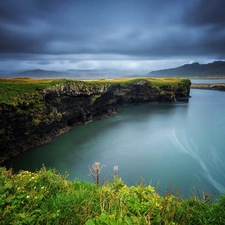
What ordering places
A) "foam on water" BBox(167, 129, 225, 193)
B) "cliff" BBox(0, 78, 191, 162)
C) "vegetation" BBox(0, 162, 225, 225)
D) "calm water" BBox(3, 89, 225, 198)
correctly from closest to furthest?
"vegetation" BBox(0, 162, 225, 225) → "foam on water" BBox(167, 129, 225, 193) → "calm water" BBox(3, 89, 225, 198) → "cliff" BBox(0, 78, 191, 162)

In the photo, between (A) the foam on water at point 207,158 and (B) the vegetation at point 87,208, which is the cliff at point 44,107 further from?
(B) the vegetation at point 87,208

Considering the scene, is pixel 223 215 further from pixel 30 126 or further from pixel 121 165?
pixel 30 126

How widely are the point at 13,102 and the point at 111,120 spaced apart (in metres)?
26.8

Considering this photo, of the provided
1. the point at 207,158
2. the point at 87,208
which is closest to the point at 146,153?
the point at 207,158

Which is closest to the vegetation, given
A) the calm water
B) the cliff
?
the calm water

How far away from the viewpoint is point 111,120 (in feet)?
169

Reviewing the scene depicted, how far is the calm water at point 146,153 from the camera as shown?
22.6m

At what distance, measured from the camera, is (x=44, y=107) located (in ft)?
117

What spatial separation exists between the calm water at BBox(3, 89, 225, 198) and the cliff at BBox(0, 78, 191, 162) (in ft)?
7.45

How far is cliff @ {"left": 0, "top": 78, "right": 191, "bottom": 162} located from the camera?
28719 mm

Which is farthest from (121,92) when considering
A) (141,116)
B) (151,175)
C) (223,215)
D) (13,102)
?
(223,215)

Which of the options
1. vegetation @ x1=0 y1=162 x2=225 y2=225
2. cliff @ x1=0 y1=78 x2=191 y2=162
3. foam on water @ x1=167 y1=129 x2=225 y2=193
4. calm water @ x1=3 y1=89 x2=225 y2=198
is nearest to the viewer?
vegetation @ x1=0 y1=162 x2=225 y2=225

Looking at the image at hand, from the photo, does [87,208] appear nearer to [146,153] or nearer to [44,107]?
[146,153]

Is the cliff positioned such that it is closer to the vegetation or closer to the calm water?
the calm water
